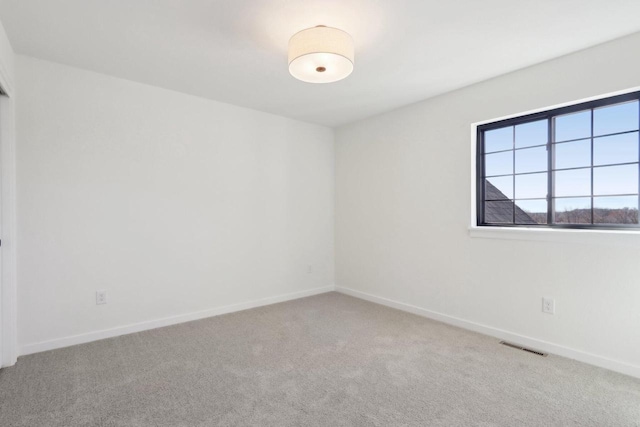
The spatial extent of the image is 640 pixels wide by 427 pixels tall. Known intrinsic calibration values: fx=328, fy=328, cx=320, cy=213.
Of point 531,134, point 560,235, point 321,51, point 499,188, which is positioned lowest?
point 560,235

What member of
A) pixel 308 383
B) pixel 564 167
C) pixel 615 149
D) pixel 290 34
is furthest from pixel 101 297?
pixel 615 149

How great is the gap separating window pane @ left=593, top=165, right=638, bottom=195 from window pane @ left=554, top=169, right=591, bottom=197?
49 millimetres

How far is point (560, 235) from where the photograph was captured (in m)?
2.58

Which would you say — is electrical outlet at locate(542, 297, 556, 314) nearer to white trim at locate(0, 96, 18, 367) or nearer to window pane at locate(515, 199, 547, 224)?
window pane at locate(515, 199, 547, 224)

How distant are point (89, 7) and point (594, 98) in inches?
138

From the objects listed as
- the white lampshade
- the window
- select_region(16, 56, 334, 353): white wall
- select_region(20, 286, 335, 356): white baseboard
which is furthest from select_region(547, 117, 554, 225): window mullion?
select_region(20, 286, 335, 356): white baseboard

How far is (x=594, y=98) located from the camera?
8.05 ft

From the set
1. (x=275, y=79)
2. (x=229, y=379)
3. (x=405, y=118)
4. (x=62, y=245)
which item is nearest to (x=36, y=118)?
(x=62, y=245)

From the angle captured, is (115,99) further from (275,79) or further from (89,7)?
(275,79)

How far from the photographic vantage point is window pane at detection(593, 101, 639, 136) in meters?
2.38

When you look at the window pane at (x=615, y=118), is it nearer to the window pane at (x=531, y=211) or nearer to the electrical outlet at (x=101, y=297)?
the window pane at (x=531, y=211)

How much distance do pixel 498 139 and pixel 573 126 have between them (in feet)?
1.90

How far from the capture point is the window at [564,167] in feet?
7.87

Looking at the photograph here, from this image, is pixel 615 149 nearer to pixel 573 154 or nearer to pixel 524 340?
pixel 573 154
